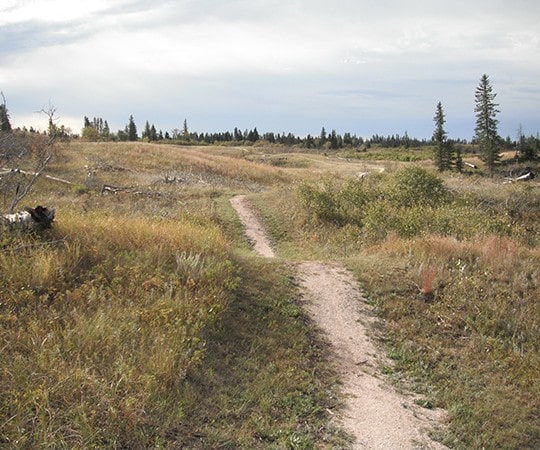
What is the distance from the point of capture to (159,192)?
22.2 meters

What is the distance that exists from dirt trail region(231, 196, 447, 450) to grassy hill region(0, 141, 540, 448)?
0.87 feet

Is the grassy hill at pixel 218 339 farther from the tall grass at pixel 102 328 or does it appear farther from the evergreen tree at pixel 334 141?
the evergreen tree at pixel 334 141

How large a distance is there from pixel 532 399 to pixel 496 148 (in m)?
48.9

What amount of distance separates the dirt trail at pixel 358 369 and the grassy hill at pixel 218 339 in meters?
0.26

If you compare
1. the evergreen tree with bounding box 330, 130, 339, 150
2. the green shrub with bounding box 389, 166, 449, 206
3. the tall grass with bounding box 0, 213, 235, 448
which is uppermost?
the evergreen tree with bounding box 330, 130, 339, 150

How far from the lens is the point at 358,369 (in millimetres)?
6918

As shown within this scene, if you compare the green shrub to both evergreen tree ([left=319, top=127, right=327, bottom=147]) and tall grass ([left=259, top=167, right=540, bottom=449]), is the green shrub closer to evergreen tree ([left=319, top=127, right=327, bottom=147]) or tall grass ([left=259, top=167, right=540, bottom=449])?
tall grass ([left=259, top=167, right=540, bottom=449])

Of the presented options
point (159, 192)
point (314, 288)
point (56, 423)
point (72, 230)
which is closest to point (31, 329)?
point (56, 423)

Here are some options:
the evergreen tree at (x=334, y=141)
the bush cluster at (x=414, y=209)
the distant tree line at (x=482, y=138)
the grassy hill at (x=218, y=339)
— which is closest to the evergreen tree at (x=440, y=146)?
the distant tree line at (x=482, y=138)

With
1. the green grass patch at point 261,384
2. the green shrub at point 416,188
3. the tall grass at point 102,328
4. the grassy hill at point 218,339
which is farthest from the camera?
the green shrub at point 416,188

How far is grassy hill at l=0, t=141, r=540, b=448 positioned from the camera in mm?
4871

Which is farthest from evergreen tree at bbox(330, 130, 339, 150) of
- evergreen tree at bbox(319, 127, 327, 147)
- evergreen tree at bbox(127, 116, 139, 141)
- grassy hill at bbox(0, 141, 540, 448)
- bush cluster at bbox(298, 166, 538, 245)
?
grassy hill at bbox(0, 141, 540, 448)

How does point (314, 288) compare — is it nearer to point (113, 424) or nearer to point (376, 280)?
point (376, 280)

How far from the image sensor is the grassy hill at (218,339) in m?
4.87
